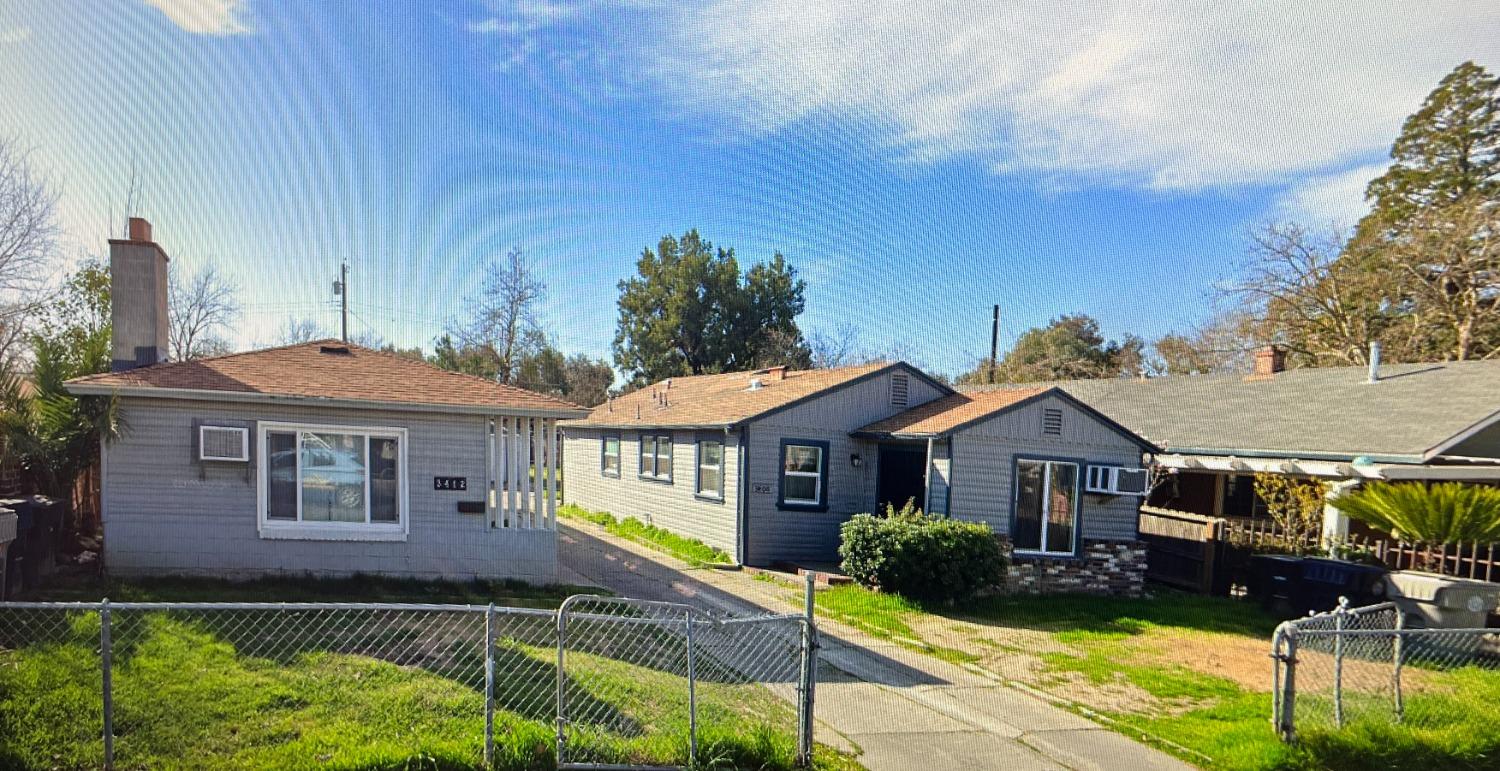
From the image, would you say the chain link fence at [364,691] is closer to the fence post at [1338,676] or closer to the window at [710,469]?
the fence post at [1338,676]

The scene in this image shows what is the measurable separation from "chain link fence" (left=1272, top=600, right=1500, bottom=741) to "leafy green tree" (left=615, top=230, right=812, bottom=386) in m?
28.6

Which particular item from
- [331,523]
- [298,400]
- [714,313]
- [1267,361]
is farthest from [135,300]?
[714,313]

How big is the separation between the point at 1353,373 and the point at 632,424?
1637 centimetres

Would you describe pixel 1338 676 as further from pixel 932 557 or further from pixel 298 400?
pixel 298 400

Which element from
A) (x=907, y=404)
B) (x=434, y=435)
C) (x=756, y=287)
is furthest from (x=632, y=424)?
(x=756, y=287)

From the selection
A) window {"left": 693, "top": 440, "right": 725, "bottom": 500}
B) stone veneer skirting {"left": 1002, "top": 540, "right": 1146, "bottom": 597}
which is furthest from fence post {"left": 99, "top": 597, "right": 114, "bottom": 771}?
stone veneer skirting {"left": 1002, "top": 540, "right": 1146, "bottom": 597}

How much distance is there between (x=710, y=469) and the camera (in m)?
15.0

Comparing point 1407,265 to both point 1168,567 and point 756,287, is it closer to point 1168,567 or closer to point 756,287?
point 1168,567

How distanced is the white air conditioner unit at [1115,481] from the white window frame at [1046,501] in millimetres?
183

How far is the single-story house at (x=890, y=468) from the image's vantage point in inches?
488

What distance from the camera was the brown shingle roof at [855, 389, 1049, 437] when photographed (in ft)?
40.6

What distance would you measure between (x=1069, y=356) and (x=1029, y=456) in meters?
29.8

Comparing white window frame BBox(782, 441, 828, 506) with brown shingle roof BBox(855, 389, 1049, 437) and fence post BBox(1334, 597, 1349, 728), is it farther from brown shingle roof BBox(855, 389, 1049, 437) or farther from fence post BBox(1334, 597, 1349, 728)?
fence post BBox(1334, 597, 1349, 728)

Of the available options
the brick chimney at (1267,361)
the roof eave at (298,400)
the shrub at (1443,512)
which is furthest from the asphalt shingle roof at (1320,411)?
the roof eave at (298,400)
